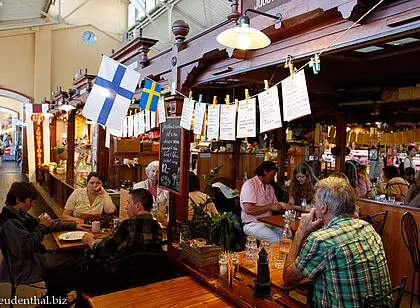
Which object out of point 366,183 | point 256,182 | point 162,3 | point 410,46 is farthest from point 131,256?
point 162,3

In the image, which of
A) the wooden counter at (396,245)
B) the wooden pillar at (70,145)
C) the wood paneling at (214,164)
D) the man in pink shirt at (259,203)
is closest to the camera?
the wooden counter at (396,245)

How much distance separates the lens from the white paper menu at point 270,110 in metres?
2.38

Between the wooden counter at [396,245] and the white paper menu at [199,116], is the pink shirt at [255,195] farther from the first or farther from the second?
the white paper menu at [199,116]

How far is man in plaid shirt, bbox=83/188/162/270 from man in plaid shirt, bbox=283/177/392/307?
4.21ft

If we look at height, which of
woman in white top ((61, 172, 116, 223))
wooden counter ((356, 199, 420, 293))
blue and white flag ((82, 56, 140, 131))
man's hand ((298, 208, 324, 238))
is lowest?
wooden counter ((356, 199, 420, 293))

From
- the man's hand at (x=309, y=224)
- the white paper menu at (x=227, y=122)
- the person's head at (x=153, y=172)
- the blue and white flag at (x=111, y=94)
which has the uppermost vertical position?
the blue and white flag at (x=111, y=94)

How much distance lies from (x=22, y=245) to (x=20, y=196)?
45 cm

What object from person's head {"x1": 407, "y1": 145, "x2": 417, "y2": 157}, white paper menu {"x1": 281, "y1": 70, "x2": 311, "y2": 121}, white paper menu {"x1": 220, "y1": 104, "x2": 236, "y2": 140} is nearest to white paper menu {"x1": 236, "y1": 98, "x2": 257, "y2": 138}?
white paper menu {"x1": 220, "y1": 104, "x2": 236, "y2": 140}

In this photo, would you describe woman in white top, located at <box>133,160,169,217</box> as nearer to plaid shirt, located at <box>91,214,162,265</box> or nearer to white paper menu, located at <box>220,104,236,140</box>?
plaid shirt, located at <box>91,214,162,265</box>

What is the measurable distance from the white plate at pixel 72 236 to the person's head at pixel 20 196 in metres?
0.44

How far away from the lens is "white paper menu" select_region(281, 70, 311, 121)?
6.93ft

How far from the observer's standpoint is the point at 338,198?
199cm

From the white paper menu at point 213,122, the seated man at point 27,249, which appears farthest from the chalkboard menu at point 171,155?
the seated man at point 27,249

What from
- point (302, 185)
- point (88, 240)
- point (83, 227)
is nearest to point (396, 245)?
point (302, 185)
